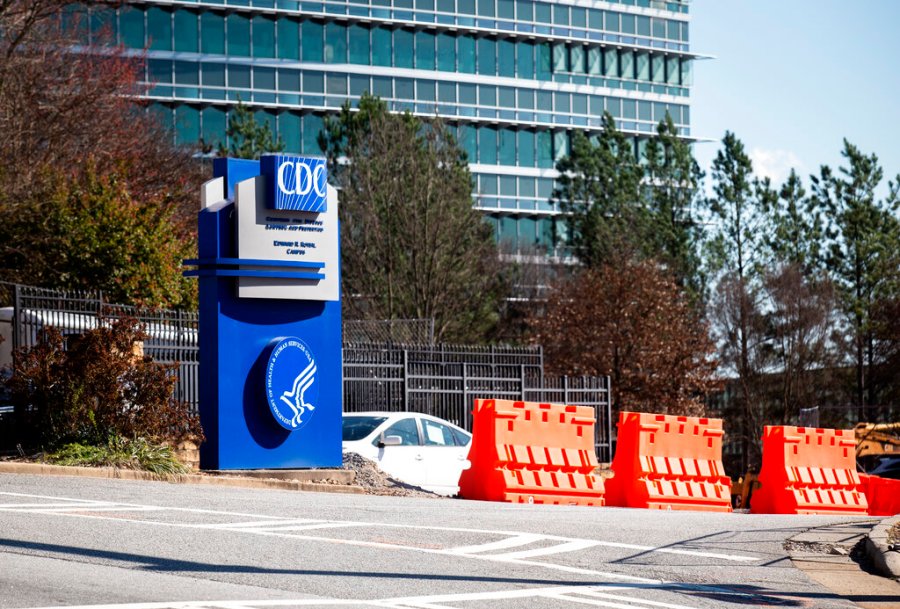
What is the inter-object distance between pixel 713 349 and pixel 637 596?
4095 cm

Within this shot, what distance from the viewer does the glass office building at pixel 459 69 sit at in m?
65.7

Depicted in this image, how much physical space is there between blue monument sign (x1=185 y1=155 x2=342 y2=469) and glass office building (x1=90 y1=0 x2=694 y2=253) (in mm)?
44339

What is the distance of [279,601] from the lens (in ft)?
25.0

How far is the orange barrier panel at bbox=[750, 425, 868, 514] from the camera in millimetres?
20344

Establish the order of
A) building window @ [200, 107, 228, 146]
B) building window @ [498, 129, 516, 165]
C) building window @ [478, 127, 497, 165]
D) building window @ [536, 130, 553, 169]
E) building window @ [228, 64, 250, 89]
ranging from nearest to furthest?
building window @ [200, 107, 228, 146] → building window @ [228, 64, 250, 89] → building window @ [478, 127, 497, 165] → building window @ [498, 129, 516, 165] → building window @ [536, 130, 553, 169]

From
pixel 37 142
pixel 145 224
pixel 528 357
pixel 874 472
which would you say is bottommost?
pixel 874 472

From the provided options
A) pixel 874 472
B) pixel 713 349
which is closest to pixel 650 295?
pixel 713 349

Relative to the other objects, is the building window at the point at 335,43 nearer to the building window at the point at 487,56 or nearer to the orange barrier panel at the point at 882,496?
the building window at the point at 487,56

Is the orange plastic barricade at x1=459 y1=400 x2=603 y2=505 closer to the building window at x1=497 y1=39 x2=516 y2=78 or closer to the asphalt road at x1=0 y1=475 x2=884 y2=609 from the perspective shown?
the asphalt road at x1=0 y1=475 x2=884 y2=609

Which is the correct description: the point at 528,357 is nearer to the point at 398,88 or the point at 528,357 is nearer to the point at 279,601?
the point at 279,601

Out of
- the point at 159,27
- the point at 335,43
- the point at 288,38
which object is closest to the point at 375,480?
the point at 159,27

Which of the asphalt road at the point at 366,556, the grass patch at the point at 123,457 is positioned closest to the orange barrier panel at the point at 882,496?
the asphalt road at the point at 366,556

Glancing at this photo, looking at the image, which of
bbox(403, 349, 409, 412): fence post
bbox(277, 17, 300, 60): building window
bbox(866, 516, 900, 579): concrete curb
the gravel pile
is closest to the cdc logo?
the gravel pile

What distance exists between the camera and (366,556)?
971cm
